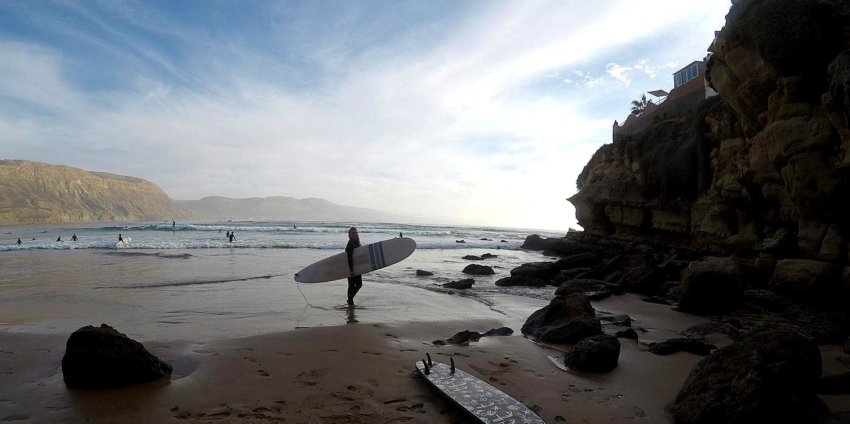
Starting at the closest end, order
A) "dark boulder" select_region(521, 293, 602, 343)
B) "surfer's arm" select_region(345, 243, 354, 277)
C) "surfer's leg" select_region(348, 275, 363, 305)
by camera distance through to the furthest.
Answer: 1. "dark boulder" select_region(521, 293, 602, 343)
2. "surfer's leg" select_region(348, 275, 363, 305)
3. "surfer's arm" select_region(345, 243, 354, 277)

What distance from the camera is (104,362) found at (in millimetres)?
4406

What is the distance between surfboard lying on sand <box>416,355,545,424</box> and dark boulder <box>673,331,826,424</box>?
1.55 m

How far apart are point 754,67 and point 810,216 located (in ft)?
15.4

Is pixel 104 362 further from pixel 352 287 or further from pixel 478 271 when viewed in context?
pixel 478 271

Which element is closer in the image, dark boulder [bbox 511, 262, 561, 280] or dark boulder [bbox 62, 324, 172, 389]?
dark boulder [bbox 62, 324, 172, 389]

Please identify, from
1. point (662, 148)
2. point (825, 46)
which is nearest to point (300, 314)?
point (825, 46)

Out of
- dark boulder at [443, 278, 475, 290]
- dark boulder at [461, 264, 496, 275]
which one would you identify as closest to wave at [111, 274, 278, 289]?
dark boulder at [443, 278, 475, 290]

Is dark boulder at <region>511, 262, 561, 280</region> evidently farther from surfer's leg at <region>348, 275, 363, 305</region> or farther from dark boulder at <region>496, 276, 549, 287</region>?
surfer's leg at <region>348, 275, 363, 305</region>

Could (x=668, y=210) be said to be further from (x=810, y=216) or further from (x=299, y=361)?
(x=299, y=361)

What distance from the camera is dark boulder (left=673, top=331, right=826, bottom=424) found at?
3.53 m

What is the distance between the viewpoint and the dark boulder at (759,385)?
11.6ft

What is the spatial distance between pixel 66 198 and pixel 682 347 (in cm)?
15556

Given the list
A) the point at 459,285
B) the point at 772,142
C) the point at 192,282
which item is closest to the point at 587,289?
the point at 459,285

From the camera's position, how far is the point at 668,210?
21906 millimetres
